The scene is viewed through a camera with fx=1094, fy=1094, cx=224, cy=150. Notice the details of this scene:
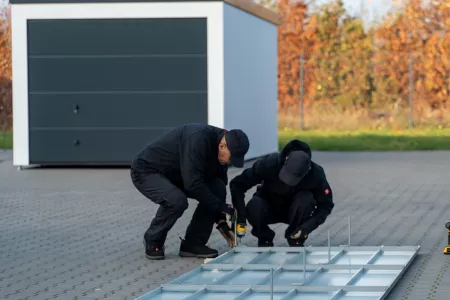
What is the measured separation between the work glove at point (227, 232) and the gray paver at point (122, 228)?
1.33 ft

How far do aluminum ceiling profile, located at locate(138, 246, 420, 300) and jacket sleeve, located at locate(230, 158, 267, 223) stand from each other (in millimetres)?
360

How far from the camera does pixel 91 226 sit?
507 inches

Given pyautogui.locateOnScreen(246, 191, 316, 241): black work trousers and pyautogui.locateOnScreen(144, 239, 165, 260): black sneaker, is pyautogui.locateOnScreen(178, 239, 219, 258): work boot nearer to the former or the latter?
pyautogui.locateOnScreen(144, 239, 165, 260): black sneaker

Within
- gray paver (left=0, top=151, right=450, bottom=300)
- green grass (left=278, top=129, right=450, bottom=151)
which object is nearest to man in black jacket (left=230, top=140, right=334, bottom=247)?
gray paver (left=0, top=151, right=450, bottom=300)

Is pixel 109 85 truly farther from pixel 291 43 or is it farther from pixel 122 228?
pixel 291 43

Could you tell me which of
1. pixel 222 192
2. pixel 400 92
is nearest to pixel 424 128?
pixel 400 92

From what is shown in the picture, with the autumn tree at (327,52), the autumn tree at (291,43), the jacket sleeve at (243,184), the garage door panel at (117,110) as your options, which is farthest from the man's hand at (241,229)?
the autumn tree at (327,52)

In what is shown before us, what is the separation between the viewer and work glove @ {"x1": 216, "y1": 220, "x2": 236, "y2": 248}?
10469 mm

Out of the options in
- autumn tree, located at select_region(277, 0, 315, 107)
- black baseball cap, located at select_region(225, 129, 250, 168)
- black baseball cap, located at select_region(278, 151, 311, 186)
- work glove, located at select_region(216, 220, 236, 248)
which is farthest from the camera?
autumn tree, located at select_region(277, 0, 315, 107)

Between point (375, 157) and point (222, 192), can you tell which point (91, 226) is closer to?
point (222, 192)

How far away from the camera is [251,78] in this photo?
78.4 ft

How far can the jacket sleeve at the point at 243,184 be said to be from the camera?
10.2 meters

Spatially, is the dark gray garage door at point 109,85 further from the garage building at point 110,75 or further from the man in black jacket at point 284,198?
the man in black jacket at point 284,198

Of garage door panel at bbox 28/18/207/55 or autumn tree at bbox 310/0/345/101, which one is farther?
autumn tree at bbox 310/0/345/101
